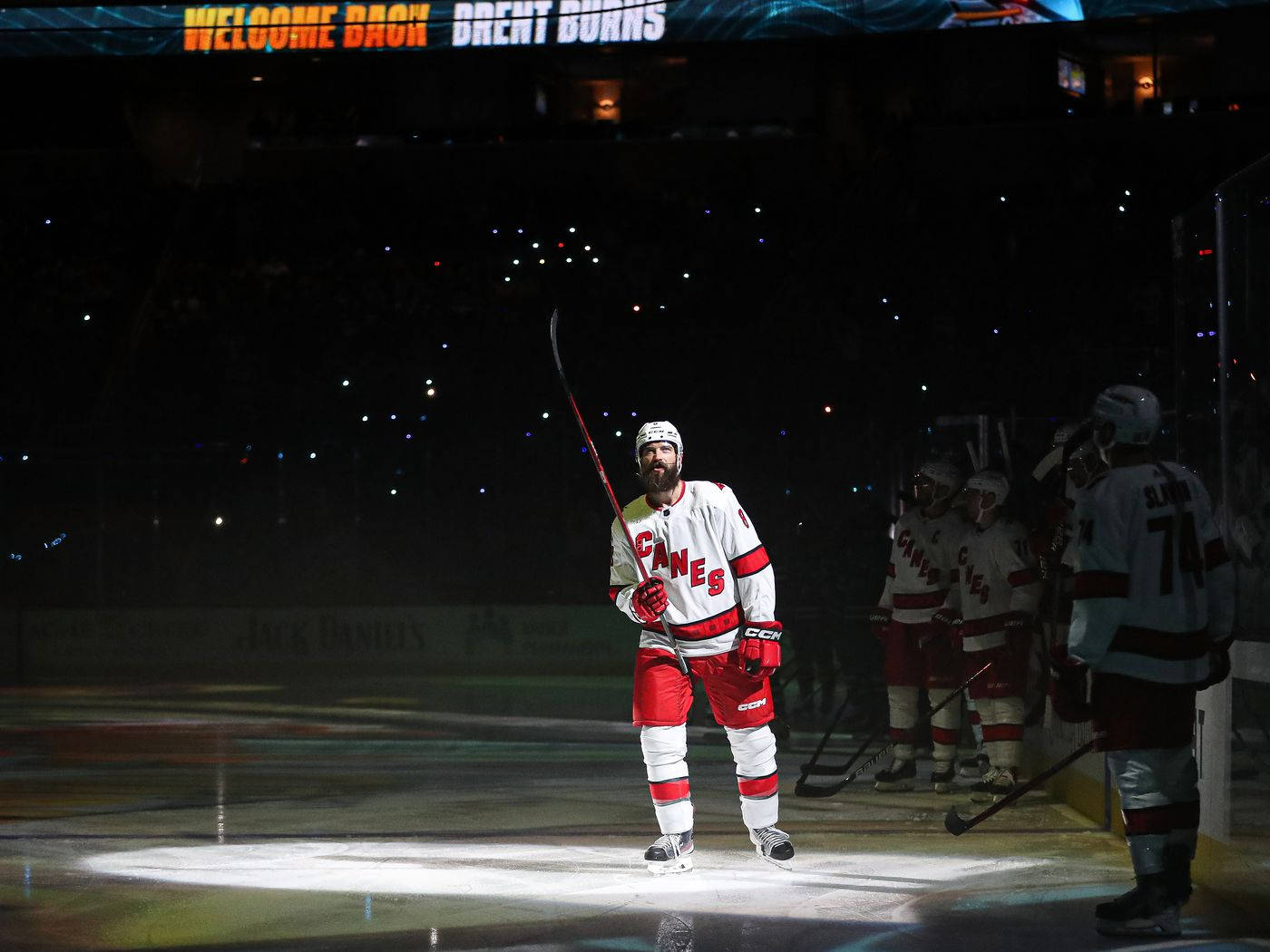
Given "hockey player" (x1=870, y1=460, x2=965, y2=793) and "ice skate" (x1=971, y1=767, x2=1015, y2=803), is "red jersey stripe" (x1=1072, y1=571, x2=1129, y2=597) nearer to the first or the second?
"ice skate" (x1=971, y1=767, x2=1015, y2=803)

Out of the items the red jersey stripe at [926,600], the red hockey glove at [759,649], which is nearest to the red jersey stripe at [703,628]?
the red hockey glove at [759,649]

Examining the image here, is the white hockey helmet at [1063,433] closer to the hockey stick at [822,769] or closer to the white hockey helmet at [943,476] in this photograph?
the white hockey helmet at [943,476]

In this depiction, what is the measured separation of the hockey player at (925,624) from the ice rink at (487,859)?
1.19ft

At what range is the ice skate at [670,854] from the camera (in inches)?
248

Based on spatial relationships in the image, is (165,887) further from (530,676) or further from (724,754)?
(530,676)

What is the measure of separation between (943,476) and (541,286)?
14493 millimetres

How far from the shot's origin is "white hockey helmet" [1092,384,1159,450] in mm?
5238

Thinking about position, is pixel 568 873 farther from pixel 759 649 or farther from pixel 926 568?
pixel 926 568

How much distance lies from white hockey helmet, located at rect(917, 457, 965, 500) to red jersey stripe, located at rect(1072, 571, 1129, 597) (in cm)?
420

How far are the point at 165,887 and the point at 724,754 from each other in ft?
17.2

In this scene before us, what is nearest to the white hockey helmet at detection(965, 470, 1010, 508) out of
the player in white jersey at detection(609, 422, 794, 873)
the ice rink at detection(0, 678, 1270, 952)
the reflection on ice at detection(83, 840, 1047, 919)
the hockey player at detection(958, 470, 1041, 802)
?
the hockey player at detection(958, 470, 1041, 802)

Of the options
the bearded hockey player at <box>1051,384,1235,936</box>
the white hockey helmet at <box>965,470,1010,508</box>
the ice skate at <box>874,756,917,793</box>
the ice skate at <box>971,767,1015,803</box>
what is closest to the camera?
the bearded hockey player at <box>1051,384,1235,936</box>

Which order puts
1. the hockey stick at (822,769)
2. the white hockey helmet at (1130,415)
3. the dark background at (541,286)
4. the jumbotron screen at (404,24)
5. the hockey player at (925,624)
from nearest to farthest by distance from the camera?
the white hockey helmet at (1130,415)
the hockey stick at (822,769)
the hockey player at (925,624)
the dark background at (541,286)
the jumbotron screen at (404,24)

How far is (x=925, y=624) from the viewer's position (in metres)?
9.20
